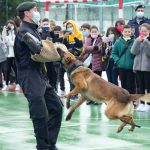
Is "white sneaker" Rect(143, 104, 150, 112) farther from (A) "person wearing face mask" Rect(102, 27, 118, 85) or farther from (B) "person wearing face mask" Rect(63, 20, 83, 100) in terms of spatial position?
(B) "person wearing face mask" Rect(63, 20, 83, 100)

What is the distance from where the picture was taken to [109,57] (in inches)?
577

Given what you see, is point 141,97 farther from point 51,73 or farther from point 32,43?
point 51,73

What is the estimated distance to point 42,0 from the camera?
22500mm

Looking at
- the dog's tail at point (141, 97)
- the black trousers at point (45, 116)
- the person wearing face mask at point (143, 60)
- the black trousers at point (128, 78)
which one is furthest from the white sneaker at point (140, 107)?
the black trousers at point (45, 116)

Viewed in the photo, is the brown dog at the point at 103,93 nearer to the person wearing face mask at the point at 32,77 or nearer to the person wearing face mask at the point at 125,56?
the person wearing face mask at the point at 32,77

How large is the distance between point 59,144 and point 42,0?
13.8m

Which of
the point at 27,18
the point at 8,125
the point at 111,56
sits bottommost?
the point at 8,125

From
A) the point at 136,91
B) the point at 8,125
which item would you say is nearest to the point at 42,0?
the point at 136,91

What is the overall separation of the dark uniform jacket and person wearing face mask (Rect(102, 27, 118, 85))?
6391mm

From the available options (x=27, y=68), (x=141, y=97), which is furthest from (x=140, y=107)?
(x=27, y=68)

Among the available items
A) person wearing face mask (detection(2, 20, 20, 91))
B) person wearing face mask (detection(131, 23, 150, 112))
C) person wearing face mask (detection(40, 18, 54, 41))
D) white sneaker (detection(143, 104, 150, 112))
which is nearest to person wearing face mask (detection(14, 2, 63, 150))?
person wearing face mask (detection(131, 23, 150, 112))

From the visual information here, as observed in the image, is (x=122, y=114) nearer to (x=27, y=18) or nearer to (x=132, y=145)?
(x=132, y=145)

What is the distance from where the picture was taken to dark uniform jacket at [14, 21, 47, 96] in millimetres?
8125

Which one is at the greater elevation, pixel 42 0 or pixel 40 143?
pixel 42 0
